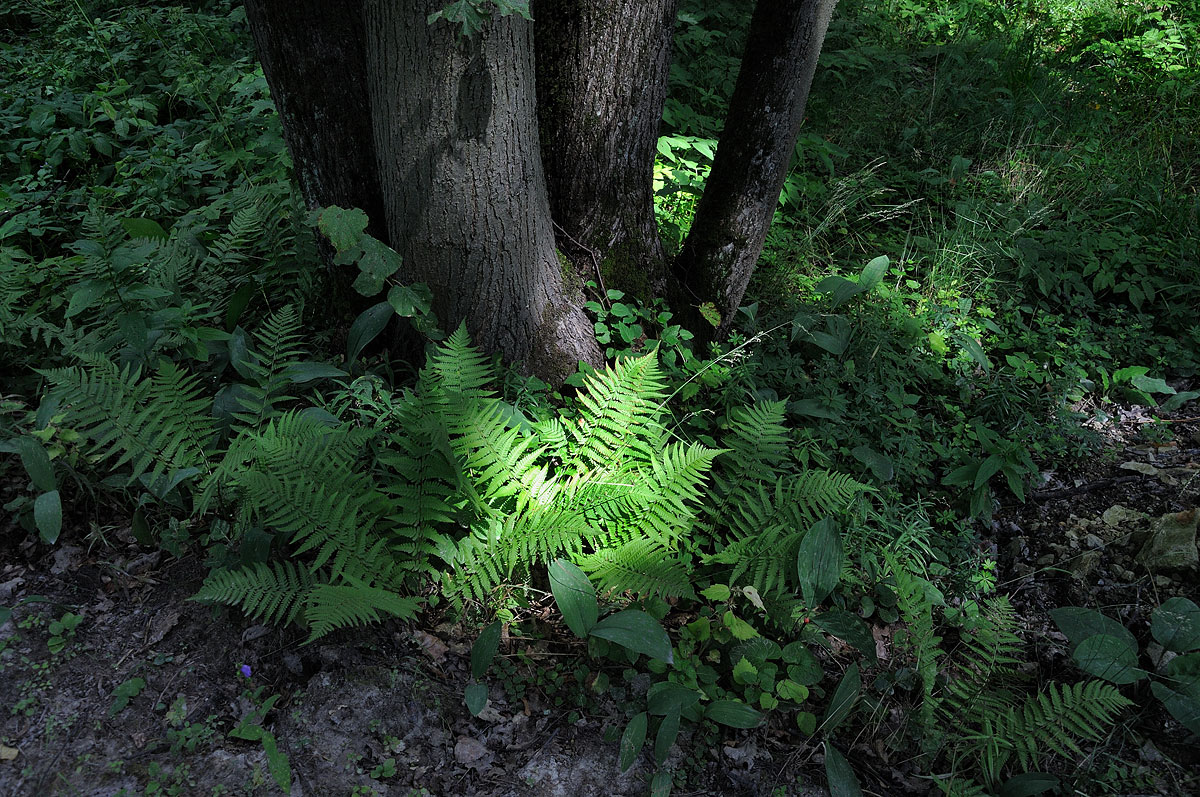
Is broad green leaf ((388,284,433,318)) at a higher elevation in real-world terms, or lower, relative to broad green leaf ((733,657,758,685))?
higher

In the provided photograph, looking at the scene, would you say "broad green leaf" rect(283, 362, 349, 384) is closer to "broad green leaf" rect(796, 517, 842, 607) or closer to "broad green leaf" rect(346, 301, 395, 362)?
"broad green leaf" rect(346, 301, 395, 362)

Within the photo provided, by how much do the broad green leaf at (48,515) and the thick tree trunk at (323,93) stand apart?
1444 mm

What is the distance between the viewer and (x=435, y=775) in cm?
202

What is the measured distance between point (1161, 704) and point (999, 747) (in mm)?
644

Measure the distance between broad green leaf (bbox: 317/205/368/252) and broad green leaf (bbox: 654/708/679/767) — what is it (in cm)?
194

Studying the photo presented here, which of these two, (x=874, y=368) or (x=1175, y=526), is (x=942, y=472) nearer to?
(x=874, y=368)

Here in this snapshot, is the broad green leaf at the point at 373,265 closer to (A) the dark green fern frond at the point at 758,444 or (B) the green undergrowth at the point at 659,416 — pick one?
(B) the green undergrowth at the point at 659,416

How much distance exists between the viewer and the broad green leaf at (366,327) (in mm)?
2791

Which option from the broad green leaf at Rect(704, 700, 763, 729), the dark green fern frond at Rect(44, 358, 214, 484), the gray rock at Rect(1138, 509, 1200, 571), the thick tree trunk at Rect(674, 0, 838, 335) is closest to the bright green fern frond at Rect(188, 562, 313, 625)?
the dark green fern frond at Rect(44, 358, 214, 484)

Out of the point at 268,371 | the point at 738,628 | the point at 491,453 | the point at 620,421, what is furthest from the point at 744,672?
the point at 268,371

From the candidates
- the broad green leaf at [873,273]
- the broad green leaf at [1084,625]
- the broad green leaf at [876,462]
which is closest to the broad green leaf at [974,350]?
the broad green leaf at [873,273]

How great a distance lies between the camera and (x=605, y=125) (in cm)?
281

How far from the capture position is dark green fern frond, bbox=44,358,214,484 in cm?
231

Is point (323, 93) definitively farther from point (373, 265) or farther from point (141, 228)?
point (141, 228)
